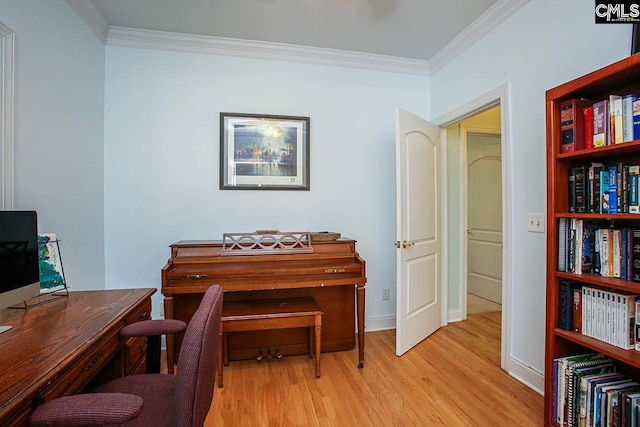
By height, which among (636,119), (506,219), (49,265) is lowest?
(49,265)

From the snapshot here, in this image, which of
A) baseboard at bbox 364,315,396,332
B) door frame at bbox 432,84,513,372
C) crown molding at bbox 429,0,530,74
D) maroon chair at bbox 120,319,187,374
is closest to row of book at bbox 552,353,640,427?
door frame at bbox 432,84,513,372

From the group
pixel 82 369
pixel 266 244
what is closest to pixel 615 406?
pixel 266 244

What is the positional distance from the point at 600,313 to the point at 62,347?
7.09 feet

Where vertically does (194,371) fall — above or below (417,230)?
below

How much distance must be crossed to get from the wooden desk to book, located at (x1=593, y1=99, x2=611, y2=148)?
2.21 meters

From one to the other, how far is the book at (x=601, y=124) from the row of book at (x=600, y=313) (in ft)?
2.21

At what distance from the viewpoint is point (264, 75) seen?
2.74 meters

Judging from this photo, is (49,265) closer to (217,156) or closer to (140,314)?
(140,314)

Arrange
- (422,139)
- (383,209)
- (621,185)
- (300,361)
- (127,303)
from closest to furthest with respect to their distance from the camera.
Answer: (621,185)
(127,303)
(300,361)
(422,139)
(383,209)

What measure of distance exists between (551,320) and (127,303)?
6.81 ft

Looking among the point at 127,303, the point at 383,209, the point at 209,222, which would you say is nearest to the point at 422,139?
the point at 383,209

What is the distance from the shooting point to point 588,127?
1451 mm

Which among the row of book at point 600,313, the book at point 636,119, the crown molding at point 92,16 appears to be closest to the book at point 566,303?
the row of book at point 600,313

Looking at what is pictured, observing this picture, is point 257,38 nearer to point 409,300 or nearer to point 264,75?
point 264,75
